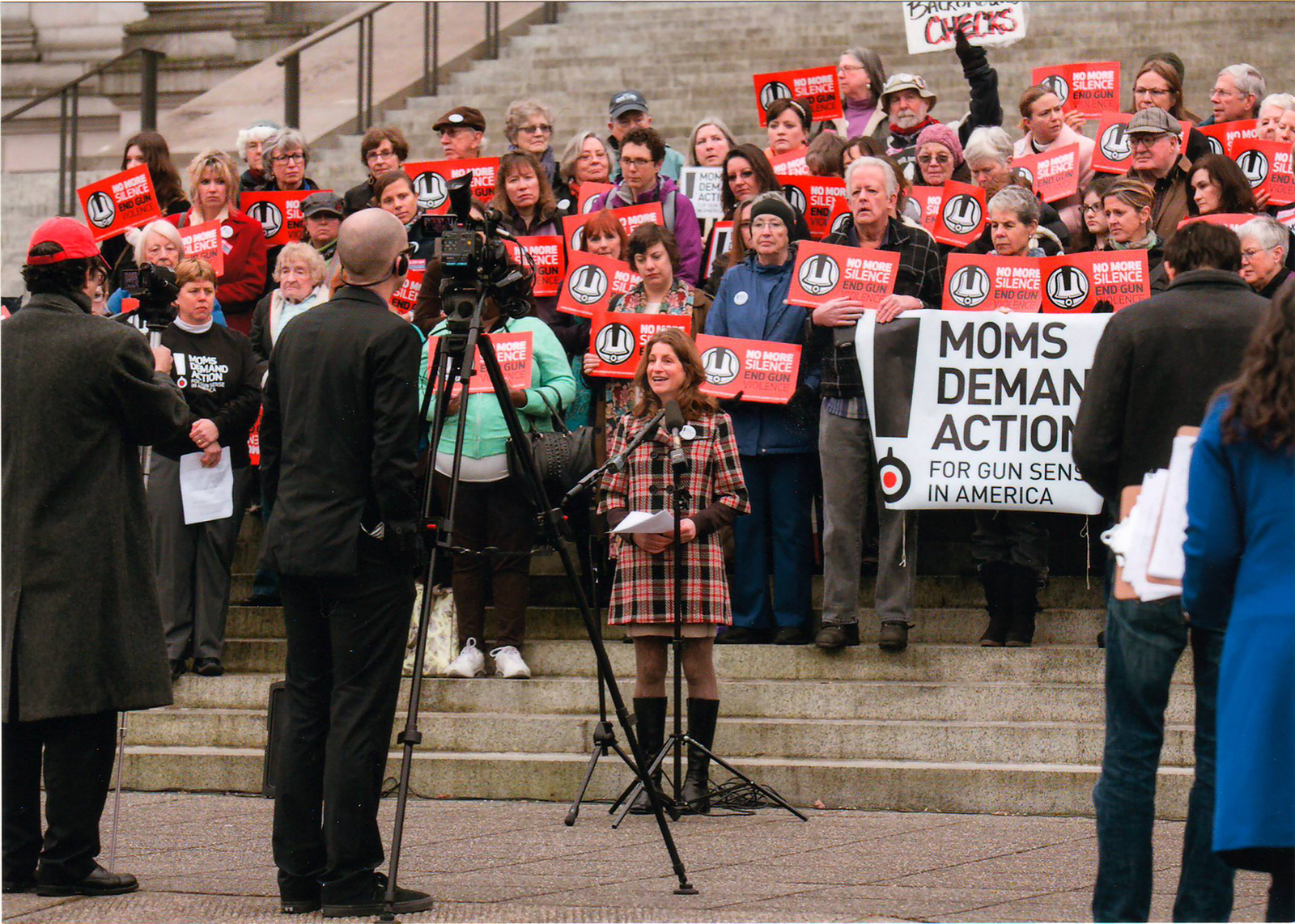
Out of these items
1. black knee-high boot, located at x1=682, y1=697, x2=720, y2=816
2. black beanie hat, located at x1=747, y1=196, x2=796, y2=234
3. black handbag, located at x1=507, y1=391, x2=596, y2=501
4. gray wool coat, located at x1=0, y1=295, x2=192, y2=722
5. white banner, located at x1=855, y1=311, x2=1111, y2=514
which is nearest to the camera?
gray wool coat, located at x1=0, y1=295, x2=192, y2=722

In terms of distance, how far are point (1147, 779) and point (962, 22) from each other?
7904mm

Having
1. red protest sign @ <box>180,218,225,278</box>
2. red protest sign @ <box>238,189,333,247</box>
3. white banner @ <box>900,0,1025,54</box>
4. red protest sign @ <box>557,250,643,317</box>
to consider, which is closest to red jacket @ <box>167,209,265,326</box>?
red protest sign @ <box>180,218,225,278</box>

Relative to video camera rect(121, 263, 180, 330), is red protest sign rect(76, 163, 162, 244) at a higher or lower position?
higher

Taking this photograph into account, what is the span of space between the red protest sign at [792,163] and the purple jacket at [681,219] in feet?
2.36

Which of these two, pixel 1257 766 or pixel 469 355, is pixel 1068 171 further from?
pixel 1257 766

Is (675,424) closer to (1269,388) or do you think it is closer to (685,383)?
(685,383)

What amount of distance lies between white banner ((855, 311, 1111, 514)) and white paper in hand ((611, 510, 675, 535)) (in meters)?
1.73

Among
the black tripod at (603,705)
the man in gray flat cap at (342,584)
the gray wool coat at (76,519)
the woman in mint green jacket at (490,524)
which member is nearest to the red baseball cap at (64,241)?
the gray wool coat at (76,519)

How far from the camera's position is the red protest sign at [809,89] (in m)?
12.5

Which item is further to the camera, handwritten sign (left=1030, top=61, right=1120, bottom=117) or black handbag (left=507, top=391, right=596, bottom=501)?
handwritten sign (left=1030, top=61, right=1120, bottom=117)

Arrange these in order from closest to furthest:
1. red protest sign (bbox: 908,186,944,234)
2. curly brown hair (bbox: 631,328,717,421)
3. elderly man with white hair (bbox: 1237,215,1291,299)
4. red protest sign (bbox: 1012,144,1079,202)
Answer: curly brown hair (bbox: 631,328,717,421)
elderly man with white hair (bbox: 1237,215,1291,299)
red protest sign (bbox: 908,186,944,234)
red protest sign (bbox: 1012,144,1079,202)

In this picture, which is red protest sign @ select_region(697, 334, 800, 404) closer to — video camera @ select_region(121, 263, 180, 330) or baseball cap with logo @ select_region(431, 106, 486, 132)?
video camera @ select_region(121, 263, 180, 330)

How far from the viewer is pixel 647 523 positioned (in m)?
7.43

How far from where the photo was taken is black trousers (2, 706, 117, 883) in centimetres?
610
